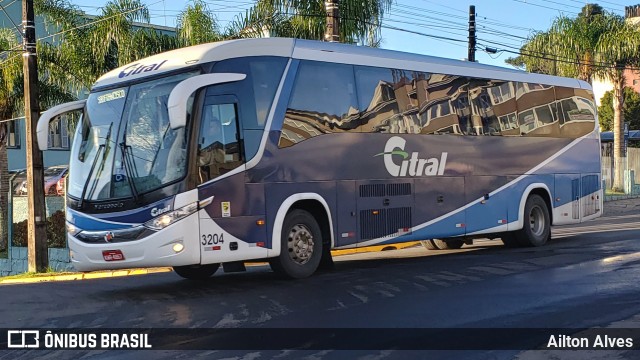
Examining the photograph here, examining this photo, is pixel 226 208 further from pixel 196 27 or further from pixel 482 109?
pixel 196 27

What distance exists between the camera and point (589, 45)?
3562cm

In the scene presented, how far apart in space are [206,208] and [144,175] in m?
0.95

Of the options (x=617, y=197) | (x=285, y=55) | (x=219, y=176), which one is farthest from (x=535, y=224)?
(x=617, y=197)

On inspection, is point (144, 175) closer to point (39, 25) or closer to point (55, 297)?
point (55, 297)

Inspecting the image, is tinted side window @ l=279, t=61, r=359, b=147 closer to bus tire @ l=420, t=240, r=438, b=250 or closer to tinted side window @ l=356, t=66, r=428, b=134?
tinted side window @ l=356, t=66, r=428, b=134

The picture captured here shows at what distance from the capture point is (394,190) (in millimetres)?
13695

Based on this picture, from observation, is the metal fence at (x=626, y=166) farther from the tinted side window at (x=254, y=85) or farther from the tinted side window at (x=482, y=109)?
the tinted side window at (x=254, y=85)

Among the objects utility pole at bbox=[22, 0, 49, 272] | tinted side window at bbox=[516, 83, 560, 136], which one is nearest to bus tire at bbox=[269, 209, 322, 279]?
tinted side window at bbox=[516, 83, 560, 136]

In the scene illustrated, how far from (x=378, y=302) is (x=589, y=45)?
29.5 meters

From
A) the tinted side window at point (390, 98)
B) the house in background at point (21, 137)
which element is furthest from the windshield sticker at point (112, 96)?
the house in background at point (21, 137)

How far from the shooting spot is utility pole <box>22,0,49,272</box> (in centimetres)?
1778

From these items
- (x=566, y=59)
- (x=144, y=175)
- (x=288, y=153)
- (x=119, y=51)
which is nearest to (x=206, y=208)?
(x=144, y=175)

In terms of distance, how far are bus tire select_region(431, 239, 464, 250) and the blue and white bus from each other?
1.48 metres

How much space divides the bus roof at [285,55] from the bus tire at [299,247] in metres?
2.52
